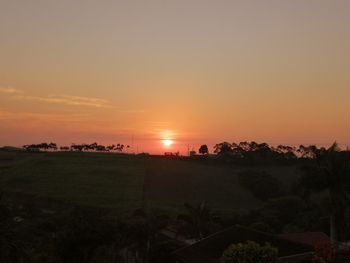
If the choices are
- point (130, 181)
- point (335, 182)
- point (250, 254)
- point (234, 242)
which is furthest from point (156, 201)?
point (250, 254)

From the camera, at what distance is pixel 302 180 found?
41781mm

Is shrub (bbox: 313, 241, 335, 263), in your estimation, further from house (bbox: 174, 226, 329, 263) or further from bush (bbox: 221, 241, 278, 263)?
house (bbox: 174, 226, 329, 263)

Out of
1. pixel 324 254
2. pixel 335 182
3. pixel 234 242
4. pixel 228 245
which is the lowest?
pixel 228 245

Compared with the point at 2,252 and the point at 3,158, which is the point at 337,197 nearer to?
the point at 2,252

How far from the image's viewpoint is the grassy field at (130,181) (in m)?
89.1

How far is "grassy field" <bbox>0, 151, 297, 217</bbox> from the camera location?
292ft

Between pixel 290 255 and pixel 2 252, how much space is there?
61.7 feet

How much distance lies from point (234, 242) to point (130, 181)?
69.7 metres

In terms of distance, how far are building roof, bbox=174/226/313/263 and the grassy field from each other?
39702 millimetres

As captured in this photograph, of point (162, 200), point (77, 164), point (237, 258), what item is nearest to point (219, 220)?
point (162, 200)

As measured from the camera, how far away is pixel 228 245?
35.7 meters

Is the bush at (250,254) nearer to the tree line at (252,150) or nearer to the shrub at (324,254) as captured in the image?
the shrub at (324,254)

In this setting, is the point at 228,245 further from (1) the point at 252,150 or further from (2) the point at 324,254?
(1) the point at 252,150

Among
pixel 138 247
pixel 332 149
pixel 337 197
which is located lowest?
pixel 138 247
